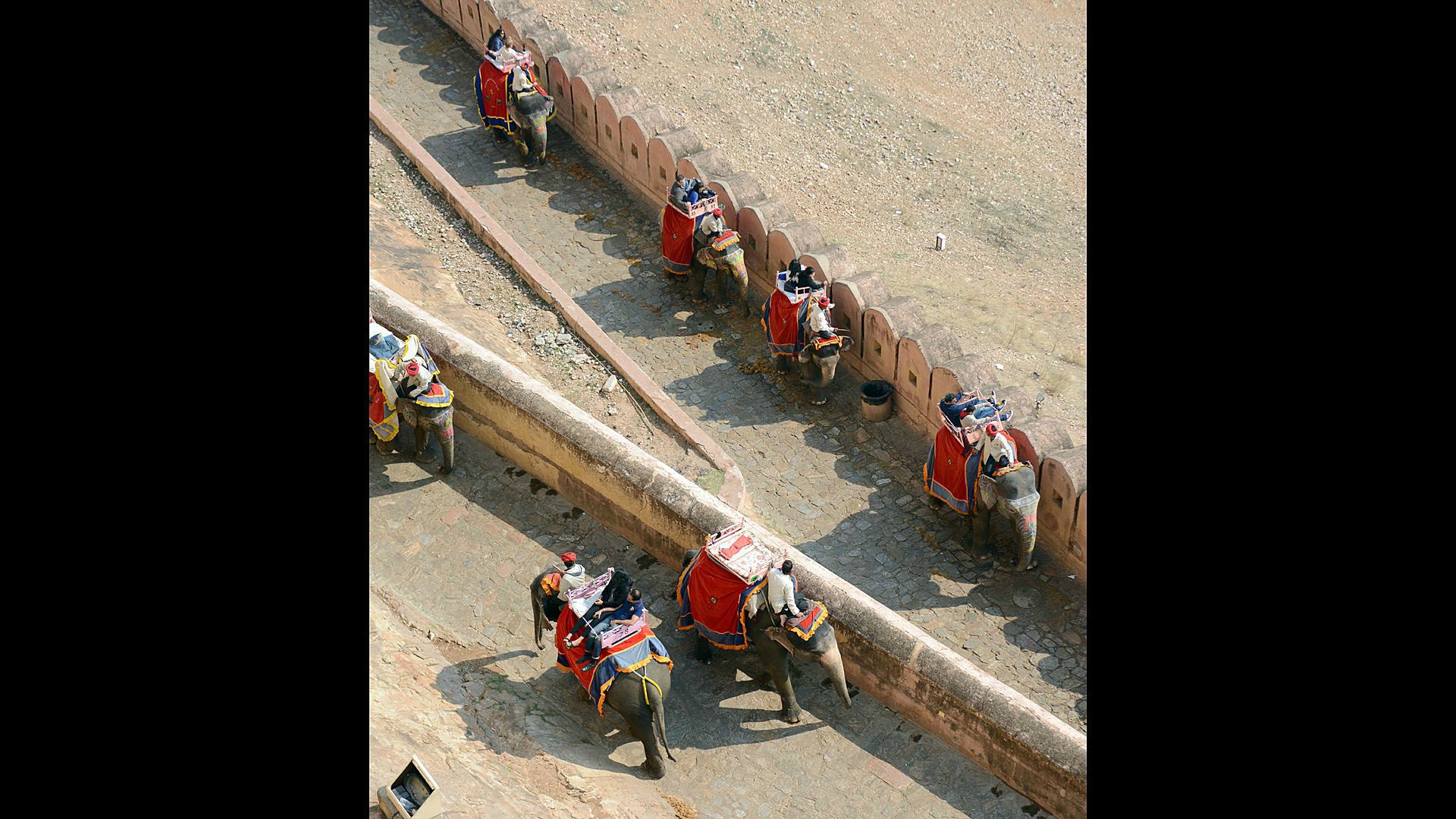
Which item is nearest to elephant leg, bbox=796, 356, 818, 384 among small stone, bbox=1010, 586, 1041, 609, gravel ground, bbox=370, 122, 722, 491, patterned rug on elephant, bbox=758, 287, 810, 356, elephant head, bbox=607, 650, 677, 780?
patterned rug on elephant, bbox=758, 287, 810, 356

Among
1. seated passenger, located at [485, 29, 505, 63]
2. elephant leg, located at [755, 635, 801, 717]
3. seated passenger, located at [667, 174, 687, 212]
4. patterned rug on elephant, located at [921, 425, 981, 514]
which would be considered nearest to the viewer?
elephant leg, located at [755, 635, 801, 717]

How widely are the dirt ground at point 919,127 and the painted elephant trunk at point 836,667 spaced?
8524mm

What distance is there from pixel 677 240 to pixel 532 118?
328 cm

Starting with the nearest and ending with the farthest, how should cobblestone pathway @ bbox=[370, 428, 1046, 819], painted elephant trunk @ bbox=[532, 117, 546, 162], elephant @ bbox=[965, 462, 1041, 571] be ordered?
cobblestone pathway @ bbox=[370, 428, 1046, 819] < elephant @ bbox=[965, 462, 1041, 571] < painted elephant trunk @ bbox=[532, 117, 546, 162]

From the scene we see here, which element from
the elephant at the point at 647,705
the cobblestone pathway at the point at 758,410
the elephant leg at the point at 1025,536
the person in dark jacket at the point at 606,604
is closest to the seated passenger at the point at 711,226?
the cobblestone pathway at the point at 758,410

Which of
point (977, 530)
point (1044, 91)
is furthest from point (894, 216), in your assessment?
point (977, 530)

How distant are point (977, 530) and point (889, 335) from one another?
266 centimetres

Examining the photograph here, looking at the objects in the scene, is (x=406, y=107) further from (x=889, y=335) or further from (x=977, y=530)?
(x=977, y=530)

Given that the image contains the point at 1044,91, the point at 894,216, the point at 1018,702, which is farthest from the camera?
the point at 1044,91

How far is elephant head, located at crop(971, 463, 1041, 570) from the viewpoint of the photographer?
51.1 ft

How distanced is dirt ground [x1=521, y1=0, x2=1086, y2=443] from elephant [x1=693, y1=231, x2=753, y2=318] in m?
3.77

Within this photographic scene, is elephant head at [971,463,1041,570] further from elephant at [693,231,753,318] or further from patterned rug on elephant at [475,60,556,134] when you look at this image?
patterned rug on elephant at [475,60,556,134]

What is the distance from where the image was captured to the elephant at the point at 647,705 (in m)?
12.9

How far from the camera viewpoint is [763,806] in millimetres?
13211
